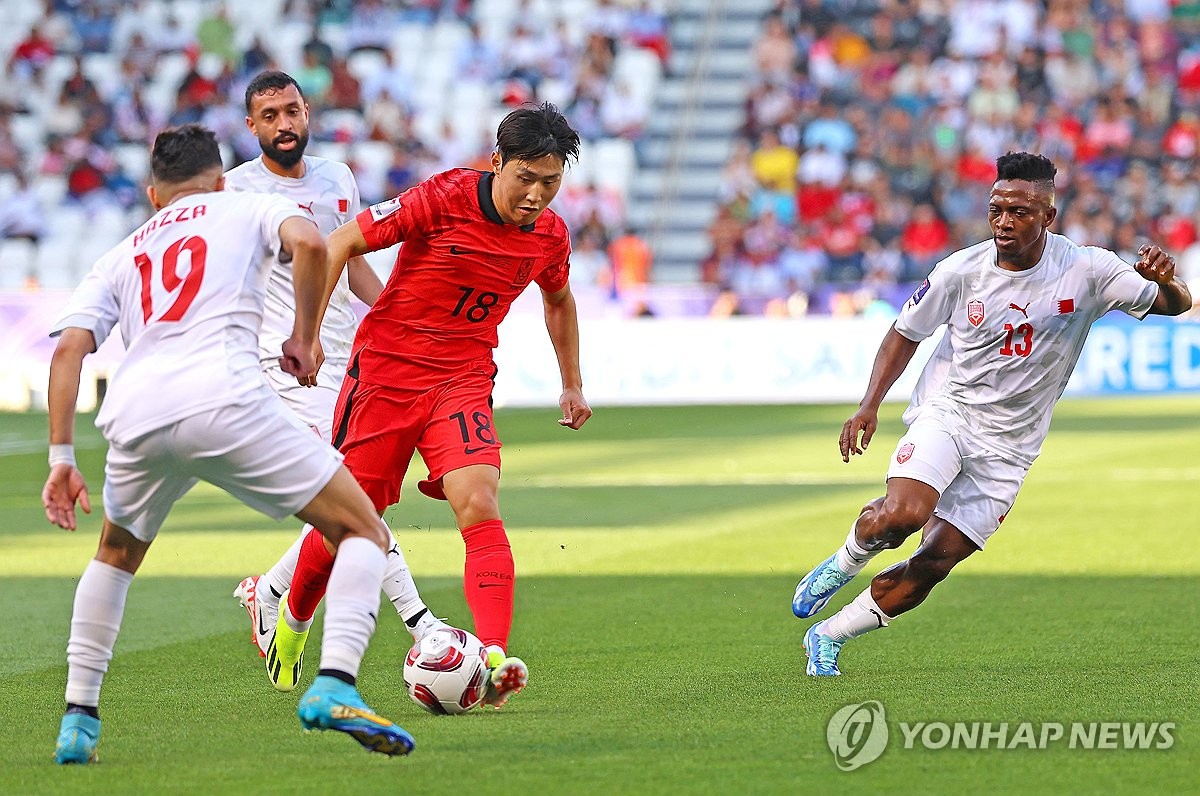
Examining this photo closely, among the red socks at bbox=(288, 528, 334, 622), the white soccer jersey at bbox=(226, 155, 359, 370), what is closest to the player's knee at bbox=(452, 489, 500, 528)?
the red socks at bbox=(288, 528, 334, 622)

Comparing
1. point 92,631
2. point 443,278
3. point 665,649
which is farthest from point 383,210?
point 665,649

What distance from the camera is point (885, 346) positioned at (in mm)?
7461

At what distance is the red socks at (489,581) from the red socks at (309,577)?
22.6 inches

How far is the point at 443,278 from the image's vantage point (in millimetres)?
6789

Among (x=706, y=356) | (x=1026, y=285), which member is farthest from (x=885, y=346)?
(x=706, y=356)

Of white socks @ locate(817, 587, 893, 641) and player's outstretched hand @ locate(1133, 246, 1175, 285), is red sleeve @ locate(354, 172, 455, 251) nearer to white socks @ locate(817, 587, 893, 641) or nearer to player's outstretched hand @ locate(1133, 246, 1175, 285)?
white socks @ locate(817, 587, 893, 641)

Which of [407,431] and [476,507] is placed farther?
[407,431]

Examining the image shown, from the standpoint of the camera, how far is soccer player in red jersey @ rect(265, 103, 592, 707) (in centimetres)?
656

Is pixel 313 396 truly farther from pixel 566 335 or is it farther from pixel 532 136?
pixel 532 136

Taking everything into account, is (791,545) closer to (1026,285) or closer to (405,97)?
(1026,285)

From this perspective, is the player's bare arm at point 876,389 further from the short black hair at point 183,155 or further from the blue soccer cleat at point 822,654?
the short black hair at point 183,155

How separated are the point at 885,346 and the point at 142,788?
353 cm

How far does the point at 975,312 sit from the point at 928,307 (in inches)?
7.2

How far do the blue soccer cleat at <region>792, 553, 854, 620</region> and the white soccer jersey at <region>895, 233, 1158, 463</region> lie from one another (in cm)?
78
